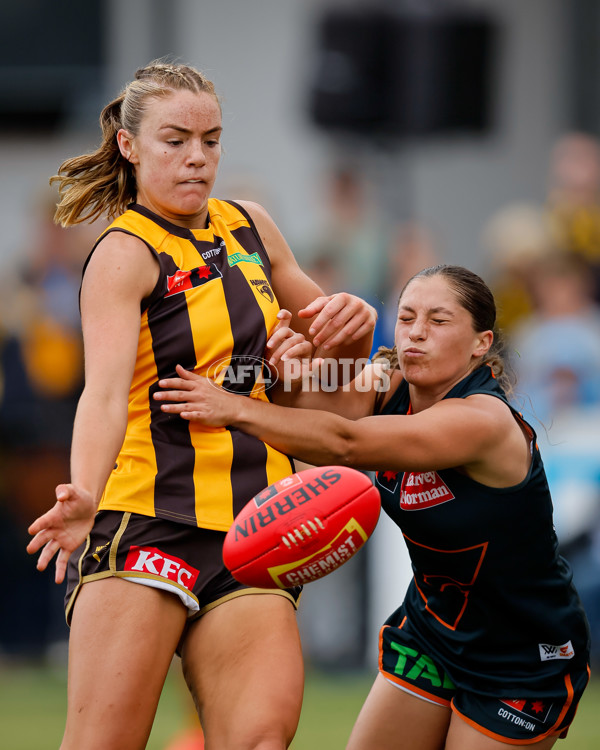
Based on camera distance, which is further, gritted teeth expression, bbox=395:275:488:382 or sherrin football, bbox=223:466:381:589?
gritted teeth expression, bbox=395:275:488:382

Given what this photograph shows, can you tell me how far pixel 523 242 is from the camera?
789 cm

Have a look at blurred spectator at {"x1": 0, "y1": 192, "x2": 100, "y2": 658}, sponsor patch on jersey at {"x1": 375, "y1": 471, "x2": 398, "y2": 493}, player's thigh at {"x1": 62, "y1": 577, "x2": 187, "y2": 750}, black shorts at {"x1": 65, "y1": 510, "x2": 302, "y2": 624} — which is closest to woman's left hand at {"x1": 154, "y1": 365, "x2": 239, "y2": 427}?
black shorts at {"x1": 65, "y1": 510, "x2": 302, "y2": 624}

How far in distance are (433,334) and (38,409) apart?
16.6 feet

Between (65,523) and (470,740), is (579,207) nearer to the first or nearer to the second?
(470,740)

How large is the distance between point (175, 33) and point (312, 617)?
6.07m

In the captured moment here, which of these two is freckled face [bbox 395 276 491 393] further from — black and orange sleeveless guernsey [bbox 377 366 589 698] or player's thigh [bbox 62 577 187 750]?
player's thigh [bbox 62 577 187 750]

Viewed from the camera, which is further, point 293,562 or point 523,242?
point 523,242

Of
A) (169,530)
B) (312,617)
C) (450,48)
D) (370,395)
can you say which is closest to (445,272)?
(370,395)

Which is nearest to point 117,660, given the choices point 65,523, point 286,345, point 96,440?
point 65,523

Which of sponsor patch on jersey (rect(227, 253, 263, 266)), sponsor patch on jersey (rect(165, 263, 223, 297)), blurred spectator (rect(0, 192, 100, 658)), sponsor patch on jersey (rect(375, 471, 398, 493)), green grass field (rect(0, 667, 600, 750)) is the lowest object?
green grass field (rect(0, 667, 600, 750))

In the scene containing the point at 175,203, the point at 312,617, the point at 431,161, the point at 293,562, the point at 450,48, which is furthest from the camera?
the point at 431,161

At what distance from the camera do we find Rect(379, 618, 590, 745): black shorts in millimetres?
3561

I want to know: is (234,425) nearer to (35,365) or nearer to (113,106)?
(113,106)

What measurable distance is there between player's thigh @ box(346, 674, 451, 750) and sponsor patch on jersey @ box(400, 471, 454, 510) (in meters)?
0.62
